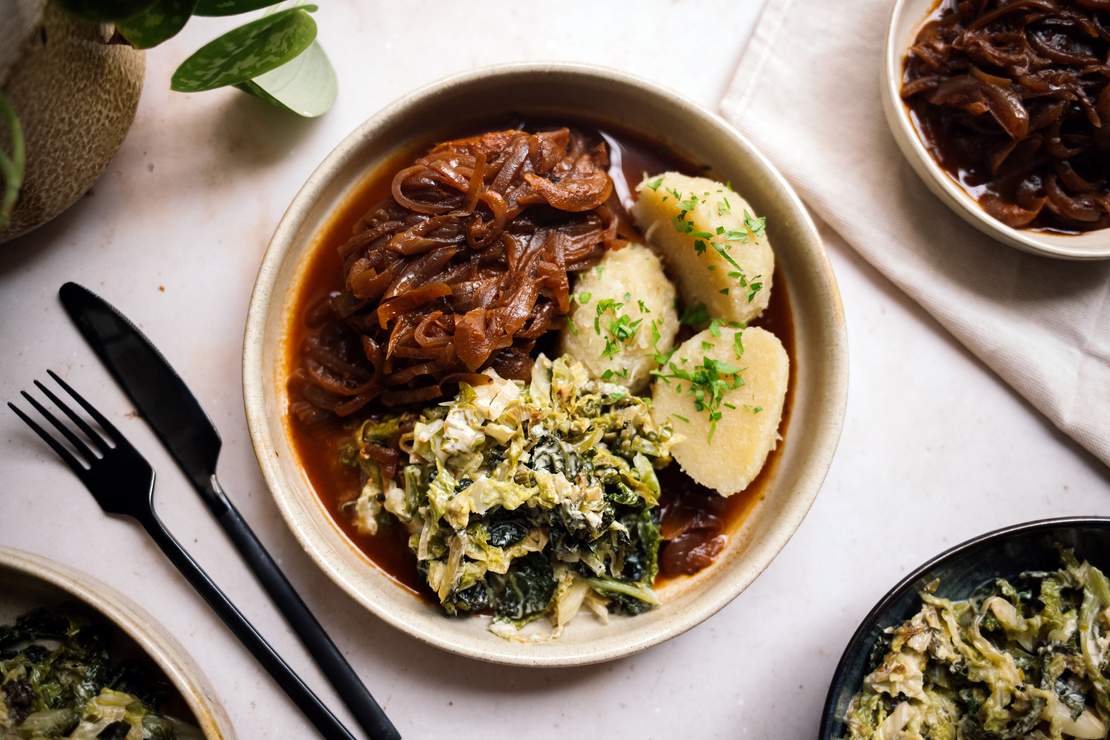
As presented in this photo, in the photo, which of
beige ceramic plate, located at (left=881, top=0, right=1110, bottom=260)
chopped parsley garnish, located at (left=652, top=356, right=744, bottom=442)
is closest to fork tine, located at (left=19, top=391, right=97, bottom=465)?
chopped parsley garnish, located at (left=652, top=356, right=744, bottom=442)

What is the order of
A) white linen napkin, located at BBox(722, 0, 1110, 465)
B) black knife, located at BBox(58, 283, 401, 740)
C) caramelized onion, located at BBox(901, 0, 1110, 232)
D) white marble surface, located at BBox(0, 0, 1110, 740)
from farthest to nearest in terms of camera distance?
1. white linen napkin, located at BBox(722, 0, 1110, 465)
2. white marble surface, located at BBox(0, 0, 1110, 740)
3. black knife, located at BBox(58, 283, 401, 740)
4. caramelized onion, located at BBox(901, 0, 1110, 232)

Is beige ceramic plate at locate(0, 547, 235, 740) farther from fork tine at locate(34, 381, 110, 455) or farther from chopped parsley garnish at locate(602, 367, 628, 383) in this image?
chopped parsley garnish at locate(602, 367, 628, 383)

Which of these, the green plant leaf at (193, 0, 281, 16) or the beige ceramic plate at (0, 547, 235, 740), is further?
the beige ceramic plate at (0, 547, 235, 740)

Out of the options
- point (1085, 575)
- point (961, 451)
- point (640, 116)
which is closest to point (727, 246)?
point (640, 116)

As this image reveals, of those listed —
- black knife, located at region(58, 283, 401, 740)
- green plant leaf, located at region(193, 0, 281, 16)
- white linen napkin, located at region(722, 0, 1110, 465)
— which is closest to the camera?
green plant leaf, located at region(193, 0, 281, 16)

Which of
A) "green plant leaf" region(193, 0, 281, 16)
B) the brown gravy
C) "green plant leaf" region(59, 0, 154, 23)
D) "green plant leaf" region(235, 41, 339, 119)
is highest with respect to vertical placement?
"green plant leaf" region(59, 0, 154, 23)

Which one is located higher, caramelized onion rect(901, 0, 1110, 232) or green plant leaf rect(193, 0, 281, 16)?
green plant leaf rect(193, 0, 281, 16)

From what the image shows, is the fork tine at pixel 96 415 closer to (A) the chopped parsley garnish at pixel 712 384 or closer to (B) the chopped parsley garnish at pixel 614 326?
(B) the chopped parsley garnish at pixel 614 326
